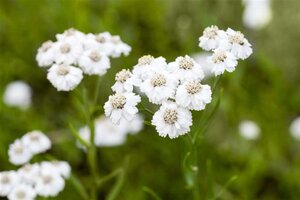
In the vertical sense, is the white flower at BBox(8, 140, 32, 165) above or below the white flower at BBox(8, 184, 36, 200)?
above

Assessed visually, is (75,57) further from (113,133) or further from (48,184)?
(113,133)

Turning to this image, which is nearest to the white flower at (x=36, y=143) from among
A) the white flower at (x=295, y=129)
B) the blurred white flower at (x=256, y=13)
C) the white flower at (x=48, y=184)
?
the white flower at (x=48, y=184)

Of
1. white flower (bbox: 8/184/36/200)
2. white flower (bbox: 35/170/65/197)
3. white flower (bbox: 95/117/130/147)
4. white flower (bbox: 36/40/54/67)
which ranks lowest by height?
white flower (bbox: 8/184/36/200)

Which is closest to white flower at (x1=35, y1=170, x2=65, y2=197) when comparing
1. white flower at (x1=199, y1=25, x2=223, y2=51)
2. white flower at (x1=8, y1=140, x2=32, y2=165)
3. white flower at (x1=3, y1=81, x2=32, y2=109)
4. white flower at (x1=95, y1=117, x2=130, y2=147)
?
white flower at (x1=8, y1=140, x2=32, y2=165)

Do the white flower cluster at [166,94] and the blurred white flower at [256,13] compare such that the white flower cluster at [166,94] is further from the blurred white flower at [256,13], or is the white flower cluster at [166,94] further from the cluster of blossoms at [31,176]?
the blurred white flower at [256,13]

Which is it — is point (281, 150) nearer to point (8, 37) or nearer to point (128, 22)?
Answer: point (128, 22)

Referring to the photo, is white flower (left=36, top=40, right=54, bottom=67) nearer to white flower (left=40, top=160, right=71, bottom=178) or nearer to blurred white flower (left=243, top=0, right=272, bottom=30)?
white flower (left=40, top=160, right=71, bottom=178)
